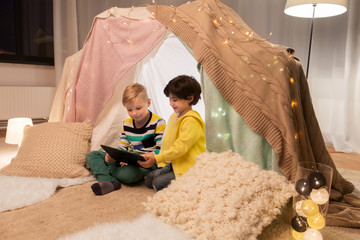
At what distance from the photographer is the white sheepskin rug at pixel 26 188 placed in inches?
46.0

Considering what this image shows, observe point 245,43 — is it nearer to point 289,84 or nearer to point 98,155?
point 289,84

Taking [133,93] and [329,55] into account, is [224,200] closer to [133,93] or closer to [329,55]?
[133,93]

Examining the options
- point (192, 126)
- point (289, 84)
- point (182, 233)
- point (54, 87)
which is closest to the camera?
point (182, 233)

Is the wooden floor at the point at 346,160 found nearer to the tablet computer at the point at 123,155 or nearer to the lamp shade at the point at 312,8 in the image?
the lamp shade at the point at 312,8

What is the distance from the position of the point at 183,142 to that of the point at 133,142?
15.3 inches

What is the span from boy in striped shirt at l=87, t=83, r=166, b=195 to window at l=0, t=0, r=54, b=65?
2.28 m

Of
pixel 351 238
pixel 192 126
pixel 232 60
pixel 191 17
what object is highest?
pixel 191 17

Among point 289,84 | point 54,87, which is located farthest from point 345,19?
point 54,87

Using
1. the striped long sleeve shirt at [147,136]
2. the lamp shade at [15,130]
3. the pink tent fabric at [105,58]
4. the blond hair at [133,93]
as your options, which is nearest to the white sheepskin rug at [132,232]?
the striped long sleeve shirt at [147,136]

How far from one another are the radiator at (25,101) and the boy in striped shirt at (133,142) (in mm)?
2004

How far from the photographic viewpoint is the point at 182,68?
6.29 ft

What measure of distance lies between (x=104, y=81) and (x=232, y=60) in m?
0.84

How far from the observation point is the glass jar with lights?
855mm

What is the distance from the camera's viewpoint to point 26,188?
128cm
